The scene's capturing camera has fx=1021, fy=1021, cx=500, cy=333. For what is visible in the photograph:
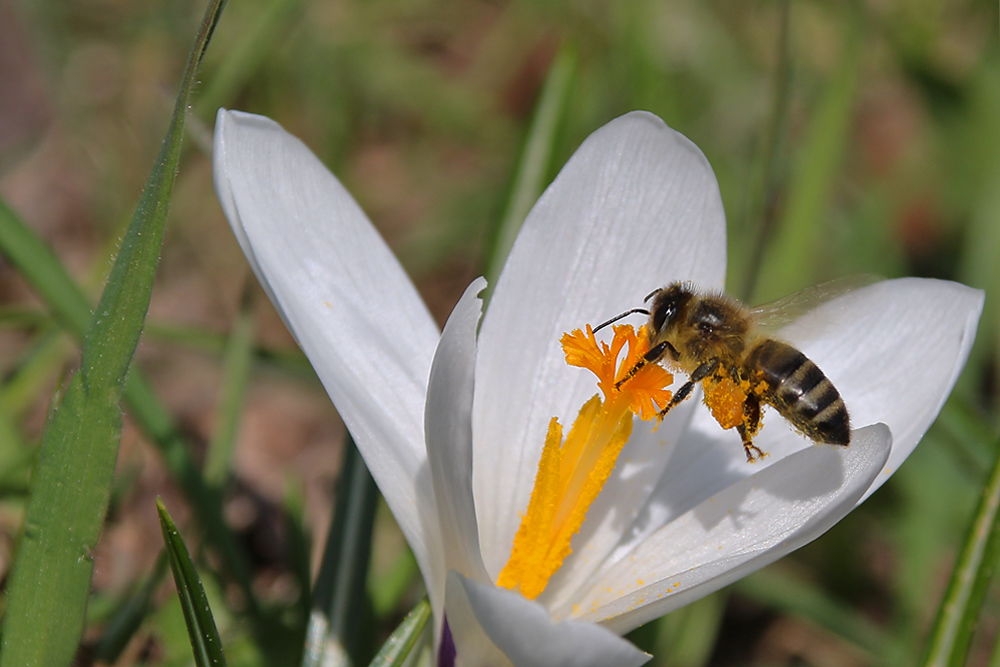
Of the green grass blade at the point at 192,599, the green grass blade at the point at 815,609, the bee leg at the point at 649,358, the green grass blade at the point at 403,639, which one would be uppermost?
the bee leg at the point at 649,358

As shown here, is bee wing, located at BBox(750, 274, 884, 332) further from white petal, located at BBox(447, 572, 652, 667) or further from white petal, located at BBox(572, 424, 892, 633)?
white petal, located at BBox(447, 572, 652, 667)

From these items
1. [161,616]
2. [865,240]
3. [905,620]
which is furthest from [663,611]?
[865,240]

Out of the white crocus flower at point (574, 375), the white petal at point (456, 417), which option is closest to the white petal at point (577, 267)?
the white crocus flower at point (574, 375)

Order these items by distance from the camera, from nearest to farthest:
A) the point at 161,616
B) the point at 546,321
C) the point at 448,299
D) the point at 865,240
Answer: the point at 546,321
the point at 161,616
the point at 865,240
the point at 448,299

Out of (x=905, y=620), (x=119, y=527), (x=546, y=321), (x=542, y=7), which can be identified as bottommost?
(x=905, y=620)

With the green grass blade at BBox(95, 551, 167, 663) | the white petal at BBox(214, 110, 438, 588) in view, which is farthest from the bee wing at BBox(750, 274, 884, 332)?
the green grass blade at BBox(95, 551, 167, 663)

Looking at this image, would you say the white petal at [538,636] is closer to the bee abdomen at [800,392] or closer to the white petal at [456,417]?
the white petal at [456,417]

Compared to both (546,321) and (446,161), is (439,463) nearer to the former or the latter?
(546,321)
